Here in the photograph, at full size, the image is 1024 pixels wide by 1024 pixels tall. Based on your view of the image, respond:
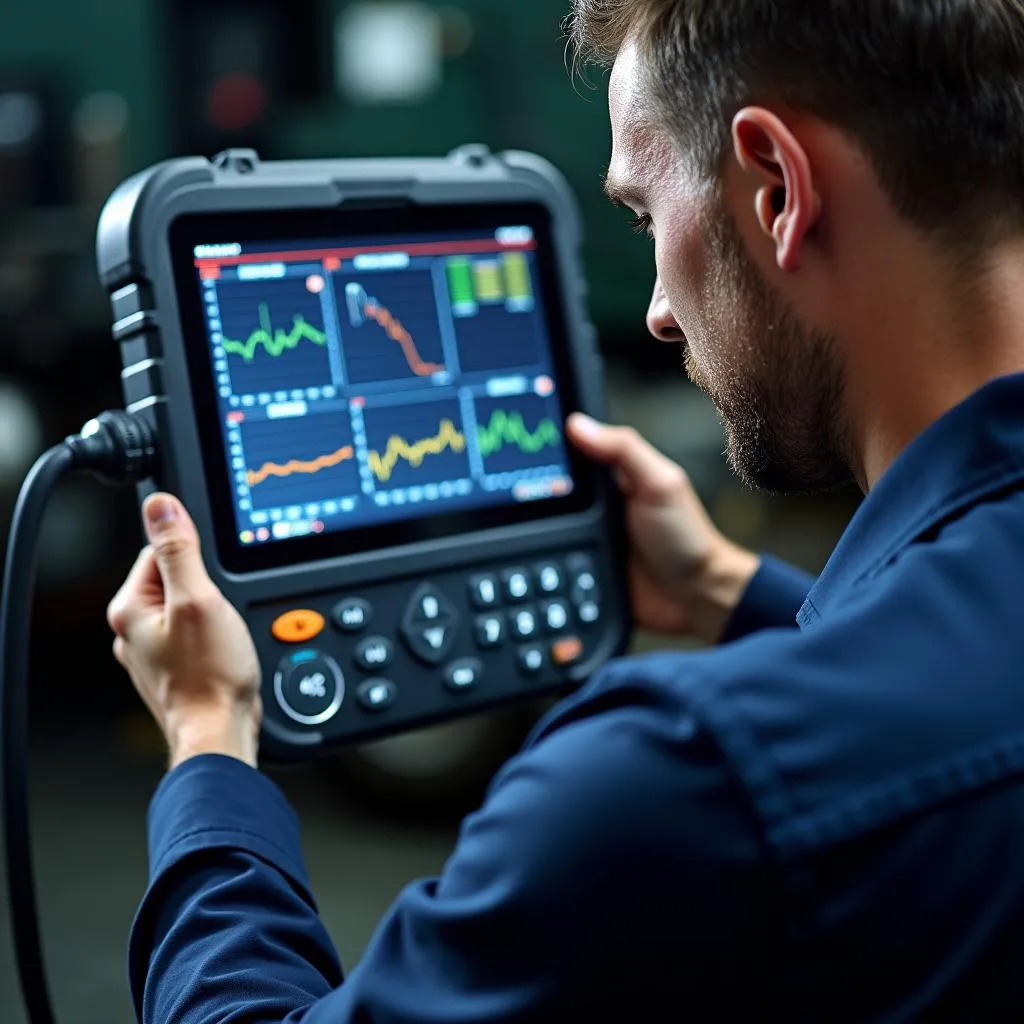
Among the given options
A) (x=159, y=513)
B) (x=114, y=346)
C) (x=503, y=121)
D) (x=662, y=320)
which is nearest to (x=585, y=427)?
(x=662, y=320)

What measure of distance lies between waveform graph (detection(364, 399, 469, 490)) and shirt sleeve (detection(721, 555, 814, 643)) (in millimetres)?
278

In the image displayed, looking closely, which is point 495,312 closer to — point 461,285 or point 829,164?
point 461,285

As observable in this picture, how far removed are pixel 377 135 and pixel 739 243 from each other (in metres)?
2.50

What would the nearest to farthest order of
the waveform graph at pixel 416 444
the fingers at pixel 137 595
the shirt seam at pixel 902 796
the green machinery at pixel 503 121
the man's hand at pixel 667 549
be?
the shirt seam at pixel 902 796 → the fingers at pixel 137 595 → the waveform graph at pixel 416 444 → the man's hand at pixel 667 549 → the green machinery at pixel 503 121

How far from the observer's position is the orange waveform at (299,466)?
39.6 inches

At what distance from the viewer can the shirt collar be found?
679 mm

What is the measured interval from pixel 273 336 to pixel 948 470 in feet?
1.65

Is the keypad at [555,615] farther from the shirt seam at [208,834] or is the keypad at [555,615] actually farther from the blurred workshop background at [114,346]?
the blurred workshop background at [114,346]

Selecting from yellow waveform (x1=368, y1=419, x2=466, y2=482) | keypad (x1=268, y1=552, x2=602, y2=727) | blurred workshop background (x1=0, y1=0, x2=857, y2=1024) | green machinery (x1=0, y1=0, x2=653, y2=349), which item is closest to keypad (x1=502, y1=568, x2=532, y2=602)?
keypad (x1=268, y1=552, x2=602, y2=727)

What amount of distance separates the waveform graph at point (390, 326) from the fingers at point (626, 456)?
130mm

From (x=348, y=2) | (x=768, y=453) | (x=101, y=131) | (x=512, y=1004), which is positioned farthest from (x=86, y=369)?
(x=512, y=1004)

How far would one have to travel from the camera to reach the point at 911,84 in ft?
2.34

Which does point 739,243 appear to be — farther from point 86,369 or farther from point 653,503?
point 86,369

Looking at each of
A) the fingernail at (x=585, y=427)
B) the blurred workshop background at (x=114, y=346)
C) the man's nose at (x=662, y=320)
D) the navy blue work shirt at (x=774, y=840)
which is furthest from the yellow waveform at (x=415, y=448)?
the blurred workshop background at (x=114, y=346)
